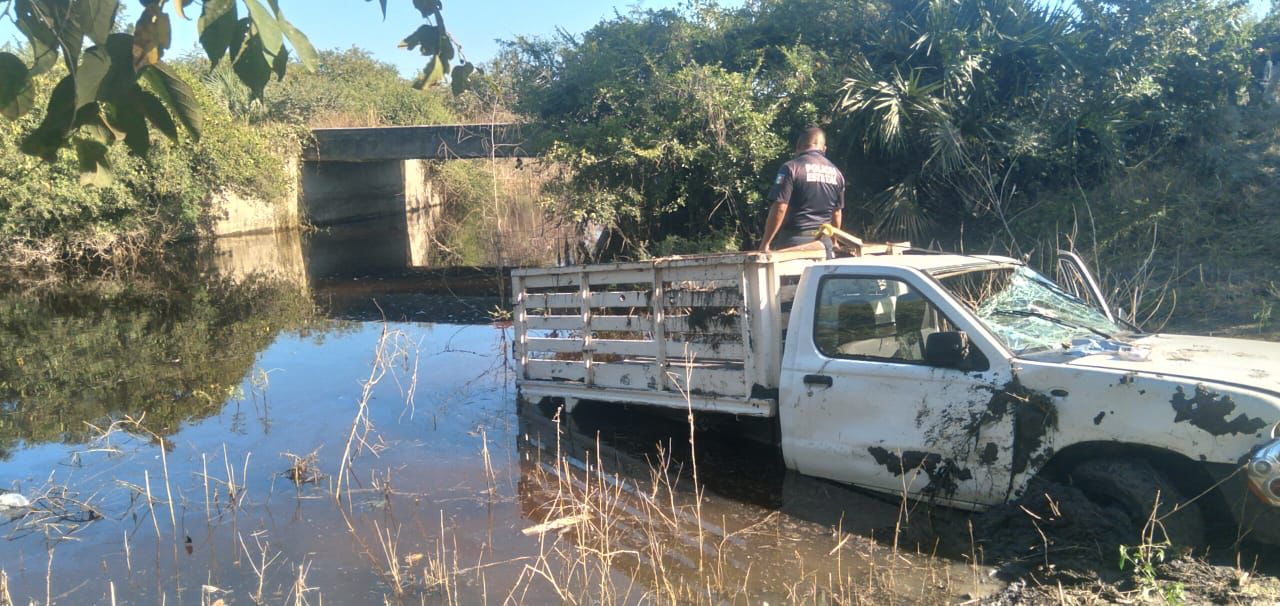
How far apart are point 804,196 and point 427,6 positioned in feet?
15.5

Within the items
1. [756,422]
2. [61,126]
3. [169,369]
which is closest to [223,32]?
[61,126]

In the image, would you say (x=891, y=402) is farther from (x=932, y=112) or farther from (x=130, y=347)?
(x=130, y=347)

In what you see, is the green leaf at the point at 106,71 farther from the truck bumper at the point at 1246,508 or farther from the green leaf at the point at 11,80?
the truck bumper at the point at 1246,508

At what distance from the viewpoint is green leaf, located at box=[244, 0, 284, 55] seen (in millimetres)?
2070

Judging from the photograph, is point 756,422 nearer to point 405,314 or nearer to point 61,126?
point 61,126

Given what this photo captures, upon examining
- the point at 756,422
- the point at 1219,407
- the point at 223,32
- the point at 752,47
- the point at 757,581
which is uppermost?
the point at 752,47

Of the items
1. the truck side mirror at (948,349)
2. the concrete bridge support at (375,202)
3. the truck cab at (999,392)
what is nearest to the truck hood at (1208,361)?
the truck cab at (999,392)

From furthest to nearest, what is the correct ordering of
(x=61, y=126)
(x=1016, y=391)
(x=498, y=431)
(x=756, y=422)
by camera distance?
(x=498, y=431), (x=756, y=422), (x=1016, y=391), (x=61, y=126)

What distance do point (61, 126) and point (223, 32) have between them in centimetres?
A: 41

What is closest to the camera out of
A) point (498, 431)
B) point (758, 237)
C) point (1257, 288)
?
point (498, 431)

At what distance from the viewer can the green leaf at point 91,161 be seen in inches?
91.4

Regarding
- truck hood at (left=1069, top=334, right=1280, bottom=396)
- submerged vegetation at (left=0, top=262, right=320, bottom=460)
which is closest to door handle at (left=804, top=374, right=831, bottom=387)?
truck hood at (left=1069, top=334, right=1280, bottom=396)

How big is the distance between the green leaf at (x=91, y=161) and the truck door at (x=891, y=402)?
399 centimetres

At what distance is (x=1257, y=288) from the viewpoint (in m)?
9.62
